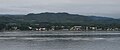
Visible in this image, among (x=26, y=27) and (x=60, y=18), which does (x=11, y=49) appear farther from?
(x=60, y=18)

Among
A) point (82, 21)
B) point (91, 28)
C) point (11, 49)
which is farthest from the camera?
point (82, 21)

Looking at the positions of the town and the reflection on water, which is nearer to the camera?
the reflection on water

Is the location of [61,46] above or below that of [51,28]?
above

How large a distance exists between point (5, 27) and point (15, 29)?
516cm

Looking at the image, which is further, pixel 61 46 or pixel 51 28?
pixel 51 28

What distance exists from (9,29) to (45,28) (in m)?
13.6

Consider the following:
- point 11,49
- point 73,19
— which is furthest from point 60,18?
point 11,49

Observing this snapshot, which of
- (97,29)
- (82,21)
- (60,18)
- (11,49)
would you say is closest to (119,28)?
(97,29)

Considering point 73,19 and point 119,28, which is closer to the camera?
point 119,28

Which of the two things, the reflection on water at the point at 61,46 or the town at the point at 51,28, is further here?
the town at the point at 51,28

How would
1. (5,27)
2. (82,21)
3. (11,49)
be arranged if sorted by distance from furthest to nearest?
(82,21)
(5,27)
(11,49)

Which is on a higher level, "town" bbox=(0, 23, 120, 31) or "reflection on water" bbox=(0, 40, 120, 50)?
"reflection on water" bbox=(0, 40, 120, 50)

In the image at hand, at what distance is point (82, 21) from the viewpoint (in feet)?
557

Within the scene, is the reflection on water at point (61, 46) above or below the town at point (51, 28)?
above
